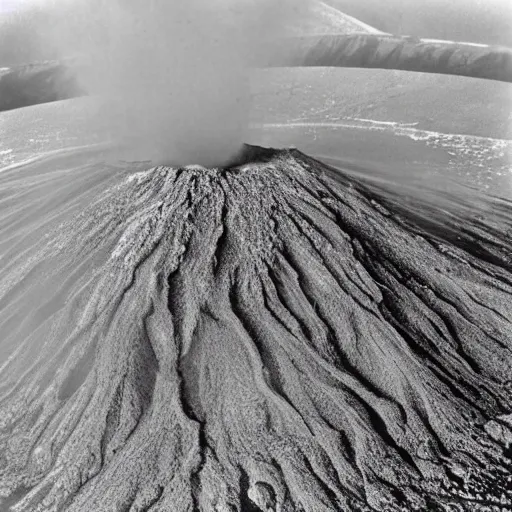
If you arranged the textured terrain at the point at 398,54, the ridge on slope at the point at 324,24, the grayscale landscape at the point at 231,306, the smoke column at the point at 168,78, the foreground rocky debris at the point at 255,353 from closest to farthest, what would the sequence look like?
the foreground rocky debris at the point at 255,353
the grayscale landscape at the point at 231,306
the smoke column at the point at 168,78
the textured terrain at the point at 398,54
the ridge on slope at the point at 324,24

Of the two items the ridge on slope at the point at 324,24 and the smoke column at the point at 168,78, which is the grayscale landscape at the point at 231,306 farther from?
the ridge on slope at the point at 324,24

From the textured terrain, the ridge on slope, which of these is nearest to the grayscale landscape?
the textured terrain

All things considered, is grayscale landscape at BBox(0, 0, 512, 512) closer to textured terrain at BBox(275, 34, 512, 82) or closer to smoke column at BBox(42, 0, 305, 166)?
smoke column at BBox(42, 0, 305, 166)

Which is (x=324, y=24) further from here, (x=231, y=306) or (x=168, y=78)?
(x=231, y=306)

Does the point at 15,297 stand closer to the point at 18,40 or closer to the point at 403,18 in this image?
the point at 18,40

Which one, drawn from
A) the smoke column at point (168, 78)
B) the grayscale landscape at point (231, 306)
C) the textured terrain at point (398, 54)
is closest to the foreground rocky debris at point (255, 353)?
the grayscale landscape at point (231, 306)

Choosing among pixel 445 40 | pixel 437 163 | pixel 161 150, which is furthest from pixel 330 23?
pixel 161 150

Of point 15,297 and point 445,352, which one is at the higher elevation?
point 15,297
